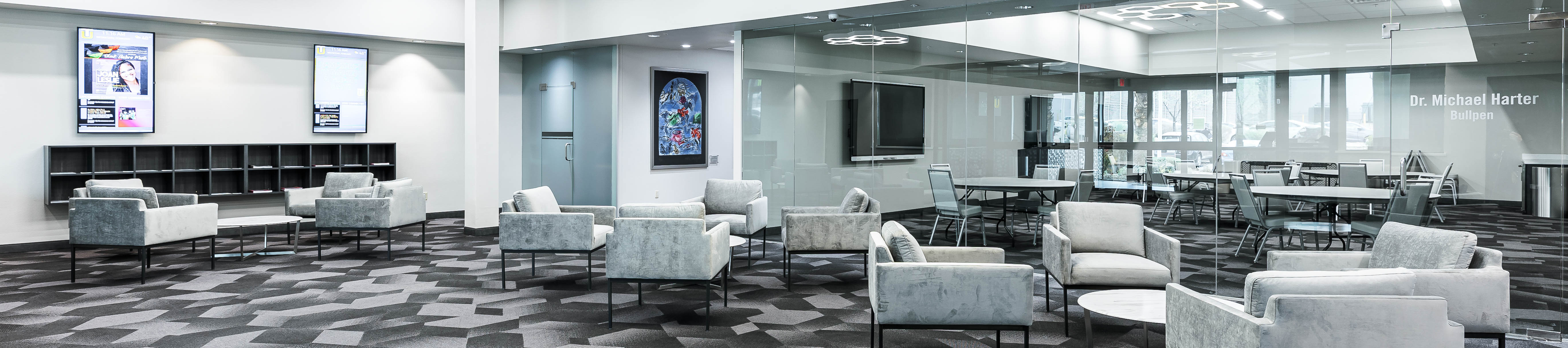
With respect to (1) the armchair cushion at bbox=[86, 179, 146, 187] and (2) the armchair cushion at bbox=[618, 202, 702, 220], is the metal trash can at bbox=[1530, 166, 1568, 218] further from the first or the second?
(1) the armchair cushion at bbox=[86, 179, 146, 187]

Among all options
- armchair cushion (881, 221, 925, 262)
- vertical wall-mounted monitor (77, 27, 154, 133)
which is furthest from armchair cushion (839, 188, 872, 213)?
vertical wall-mounted monitor (77, 27, 154, 133)

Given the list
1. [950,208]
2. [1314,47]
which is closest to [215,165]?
[950,208]

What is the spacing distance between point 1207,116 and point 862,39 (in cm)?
317

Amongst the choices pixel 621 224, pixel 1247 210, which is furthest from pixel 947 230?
pixel 621 224

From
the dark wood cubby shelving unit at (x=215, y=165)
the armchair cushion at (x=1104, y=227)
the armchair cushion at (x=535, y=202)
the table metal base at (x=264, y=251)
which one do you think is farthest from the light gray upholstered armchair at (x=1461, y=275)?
the dark wood cubby shelving unit at (x=215, y=165)

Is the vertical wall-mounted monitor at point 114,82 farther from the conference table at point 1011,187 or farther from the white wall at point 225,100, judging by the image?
the conference table at point 1011,187

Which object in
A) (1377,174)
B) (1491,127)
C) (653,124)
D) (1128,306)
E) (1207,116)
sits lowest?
(1128,306)

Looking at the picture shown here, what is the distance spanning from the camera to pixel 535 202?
6371 millimetres

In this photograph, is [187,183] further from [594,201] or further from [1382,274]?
[1382,274]

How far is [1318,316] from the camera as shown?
9.01 feet

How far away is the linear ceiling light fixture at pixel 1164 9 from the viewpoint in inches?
226

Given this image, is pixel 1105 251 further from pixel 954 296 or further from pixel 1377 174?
pixel 954 296

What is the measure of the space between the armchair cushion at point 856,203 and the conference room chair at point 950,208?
1294 millimetres

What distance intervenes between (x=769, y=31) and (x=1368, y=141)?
211 inches
